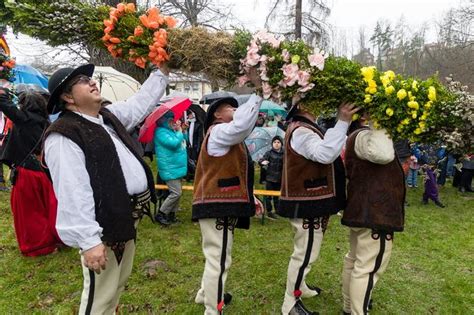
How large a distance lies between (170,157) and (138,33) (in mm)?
3384

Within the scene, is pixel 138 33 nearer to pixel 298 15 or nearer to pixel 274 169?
pixel 274 169

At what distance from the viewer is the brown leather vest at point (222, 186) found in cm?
312

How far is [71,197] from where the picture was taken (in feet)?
6.98

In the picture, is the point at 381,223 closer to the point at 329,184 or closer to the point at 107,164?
the point at 329,184

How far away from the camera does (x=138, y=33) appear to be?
8.78 feet

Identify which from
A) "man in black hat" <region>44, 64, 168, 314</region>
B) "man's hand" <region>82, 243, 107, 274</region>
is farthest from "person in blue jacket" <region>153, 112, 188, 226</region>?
"man's hand" <region>82, 243, 107, 274</region>

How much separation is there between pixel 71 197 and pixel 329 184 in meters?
2.07

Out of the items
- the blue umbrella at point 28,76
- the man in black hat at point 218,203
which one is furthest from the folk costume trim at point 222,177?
the blue umbrella at point 28,76

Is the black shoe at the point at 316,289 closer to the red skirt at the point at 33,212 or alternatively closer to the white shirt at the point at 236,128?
the white shirt at the point at 236,128

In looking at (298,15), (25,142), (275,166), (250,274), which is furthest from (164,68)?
(298,15)

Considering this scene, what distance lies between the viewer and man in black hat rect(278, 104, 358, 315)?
3.12 m

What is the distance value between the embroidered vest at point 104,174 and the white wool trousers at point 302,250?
153cm

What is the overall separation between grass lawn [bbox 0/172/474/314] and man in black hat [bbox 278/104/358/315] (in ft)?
1.91

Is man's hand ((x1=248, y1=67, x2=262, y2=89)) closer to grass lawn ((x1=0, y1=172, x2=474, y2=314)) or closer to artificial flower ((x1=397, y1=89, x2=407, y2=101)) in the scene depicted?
artificial flower ((x1=397, y1=89, x2=407, y2=101))
